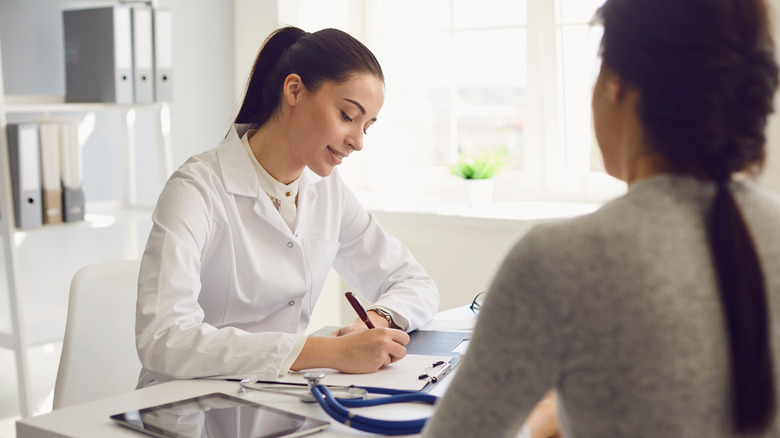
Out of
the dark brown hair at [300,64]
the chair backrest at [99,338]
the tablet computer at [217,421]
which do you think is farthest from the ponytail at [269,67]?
the tablet computer at [217,421]

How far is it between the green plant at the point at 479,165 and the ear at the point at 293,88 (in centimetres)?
137

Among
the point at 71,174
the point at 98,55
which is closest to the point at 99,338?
the point at 71,174

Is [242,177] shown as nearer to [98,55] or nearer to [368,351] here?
[368,351]

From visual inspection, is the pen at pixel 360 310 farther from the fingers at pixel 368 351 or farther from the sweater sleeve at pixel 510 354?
the sweater sleeve at pixel 510 354

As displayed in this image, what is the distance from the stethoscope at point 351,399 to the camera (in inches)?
41.6

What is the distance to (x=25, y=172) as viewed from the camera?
2.45 meters

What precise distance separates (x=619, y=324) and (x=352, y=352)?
2.59ft

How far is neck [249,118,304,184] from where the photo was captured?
1807 millimetres

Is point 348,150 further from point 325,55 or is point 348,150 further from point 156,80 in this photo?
point 156,80

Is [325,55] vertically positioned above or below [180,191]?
above

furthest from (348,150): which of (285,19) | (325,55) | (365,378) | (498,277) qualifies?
(285,19)

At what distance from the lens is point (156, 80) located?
279cm

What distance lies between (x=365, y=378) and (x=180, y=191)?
1.85ft

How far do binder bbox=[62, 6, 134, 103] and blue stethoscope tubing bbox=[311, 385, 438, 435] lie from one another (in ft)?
5.88
